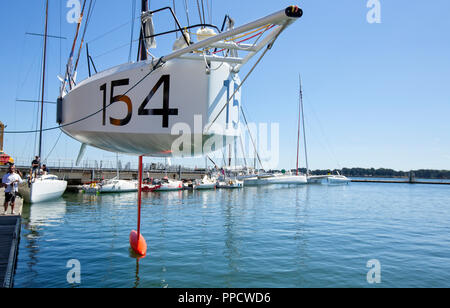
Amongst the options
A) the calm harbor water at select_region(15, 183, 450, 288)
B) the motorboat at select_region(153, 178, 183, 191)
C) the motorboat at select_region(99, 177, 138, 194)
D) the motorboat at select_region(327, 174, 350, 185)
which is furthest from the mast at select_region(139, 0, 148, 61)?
the motorboat at select_region(327, 174, 350, 185)

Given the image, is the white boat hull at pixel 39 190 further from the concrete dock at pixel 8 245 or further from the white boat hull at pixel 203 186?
the white boat hull at pixel 203 186

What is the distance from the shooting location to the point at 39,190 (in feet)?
78.4

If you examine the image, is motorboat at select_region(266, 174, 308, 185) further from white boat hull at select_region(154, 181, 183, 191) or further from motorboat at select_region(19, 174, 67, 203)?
motorboat at select_region(19, 174, 67, 203)

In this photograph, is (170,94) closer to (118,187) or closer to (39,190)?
(39,190)

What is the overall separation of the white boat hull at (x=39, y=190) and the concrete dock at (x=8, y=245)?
9646mm

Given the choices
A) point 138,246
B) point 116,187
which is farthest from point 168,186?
point 138,246

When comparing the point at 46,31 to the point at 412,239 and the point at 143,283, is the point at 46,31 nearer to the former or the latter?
the point at 143,283

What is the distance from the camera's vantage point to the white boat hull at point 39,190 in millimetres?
23266

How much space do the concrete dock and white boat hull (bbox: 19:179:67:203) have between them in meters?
9.65

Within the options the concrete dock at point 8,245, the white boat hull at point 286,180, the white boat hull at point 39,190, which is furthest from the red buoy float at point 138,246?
the white boat hull at point 286,180

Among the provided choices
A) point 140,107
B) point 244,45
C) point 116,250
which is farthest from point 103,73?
point 116,250

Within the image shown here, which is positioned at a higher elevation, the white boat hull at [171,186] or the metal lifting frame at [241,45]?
the metal lifting frame at [241,45]

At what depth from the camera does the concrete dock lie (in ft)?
22.7

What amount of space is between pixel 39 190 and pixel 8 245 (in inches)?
657
